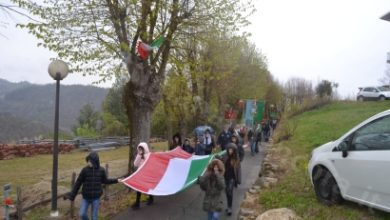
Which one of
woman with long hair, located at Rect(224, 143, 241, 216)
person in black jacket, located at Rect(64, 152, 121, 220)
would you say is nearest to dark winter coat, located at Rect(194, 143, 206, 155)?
woman with long hair, located at Rect(224, 143, 241, 216)

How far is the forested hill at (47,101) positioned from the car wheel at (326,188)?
10641 cm

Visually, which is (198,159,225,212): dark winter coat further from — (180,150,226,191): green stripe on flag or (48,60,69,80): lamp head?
(48,60,69,80): lamp head

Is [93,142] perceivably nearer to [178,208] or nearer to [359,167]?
[178,208]

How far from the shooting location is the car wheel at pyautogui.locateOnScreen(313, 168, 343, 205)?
333 inches

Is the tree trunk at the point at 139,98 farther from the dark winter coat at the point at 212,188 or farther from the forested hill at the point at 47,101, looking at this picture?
the forested hill at the point at 47,101

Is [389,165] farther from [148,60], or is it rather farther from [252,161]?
[252,161]

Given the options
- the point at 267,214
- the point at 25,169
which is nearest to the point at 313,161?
the point at 267,214

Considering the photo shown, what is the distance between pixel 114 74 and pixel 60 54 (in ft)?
7.13

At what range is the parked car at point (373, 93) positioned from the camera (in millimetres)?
42966

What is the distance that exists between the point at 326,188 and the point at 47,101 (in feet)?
442

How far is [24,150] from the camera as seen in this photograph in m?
32.0

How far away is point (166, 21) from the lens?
14977 mm

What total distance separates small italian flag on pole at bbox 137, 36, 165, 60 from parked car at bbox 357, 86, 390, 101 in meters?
35.2

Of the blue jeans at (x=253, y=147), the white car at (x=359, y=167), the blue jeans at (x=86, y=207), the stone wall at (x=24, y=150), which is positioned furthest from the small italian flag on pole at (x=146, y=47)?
the stone wall at (x=24, y=150)
